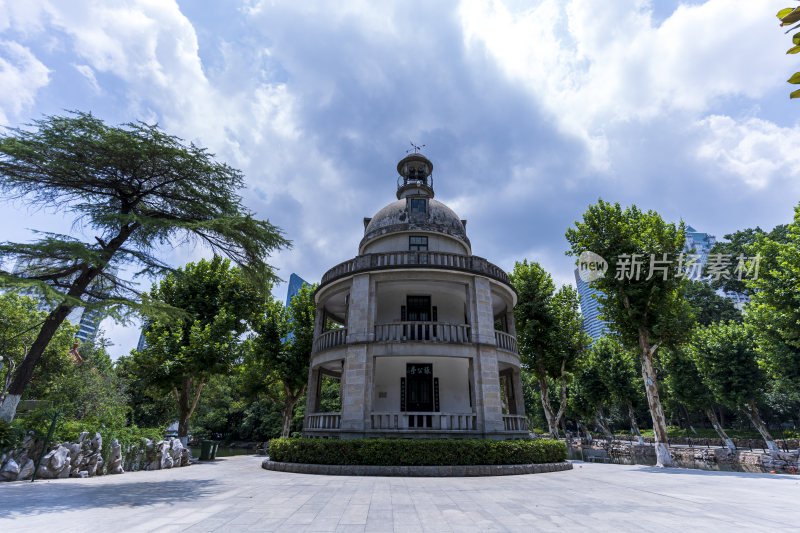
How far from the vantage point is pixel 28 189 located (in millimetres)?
12164

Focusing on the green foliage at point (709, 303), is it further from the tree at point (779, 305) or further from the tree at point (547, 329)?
the tree at point (547, 329)

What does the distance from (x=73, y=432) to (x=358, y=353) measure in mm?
10765

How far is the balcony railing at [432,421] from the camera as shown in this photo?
626 inches

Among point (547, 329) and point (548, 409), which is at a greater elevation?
A: point (547, 329)

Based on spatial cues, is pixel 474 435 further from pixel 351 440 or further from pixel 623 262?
pixel 623 262

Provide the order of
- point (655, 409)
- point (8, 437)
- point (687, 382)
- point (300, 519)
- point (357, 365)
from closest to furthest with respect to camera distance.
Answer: point (300, 519), point (8, 437), point (357, 365), point (655, 409), point (687, 382)

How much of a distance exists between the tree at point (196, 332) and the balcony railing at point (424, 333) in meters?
9.68

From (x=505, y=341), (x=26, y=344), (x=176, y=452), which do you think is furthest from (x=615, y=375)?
(x=26, y=344)

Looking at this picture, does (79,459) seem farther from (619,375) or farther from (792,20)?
(619,375)

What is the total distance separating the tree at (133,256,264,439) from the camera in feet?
75.3

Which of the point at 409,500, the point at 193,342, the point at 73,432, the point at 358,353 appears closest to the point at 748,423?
the point at 358,353

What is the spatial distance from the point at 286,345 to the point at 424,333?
48.5ft

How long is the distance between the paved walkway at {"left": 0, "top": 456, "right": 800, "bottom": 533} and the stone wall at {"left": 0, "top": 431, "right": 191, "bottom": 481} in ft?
2.91

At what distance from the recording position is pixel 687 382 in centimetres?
3341
